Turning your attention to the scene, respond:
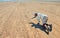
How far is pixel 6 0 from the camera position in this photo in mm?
19703

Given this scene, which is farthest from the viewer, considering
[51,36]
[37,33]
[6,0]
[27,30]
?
[6,0]

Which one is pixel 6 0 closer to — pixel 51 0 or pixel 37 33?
pixel 51 0

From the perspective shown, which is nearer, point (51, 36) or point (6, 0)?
point (51, 36)

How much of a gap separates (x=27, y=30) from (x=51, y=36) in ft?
3.34

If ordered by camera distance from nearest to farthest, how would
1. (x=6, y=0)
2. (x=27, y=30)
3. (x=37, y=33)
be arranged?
(x=37, y=33) → (x=27, y=30) → (x=6, y=0)

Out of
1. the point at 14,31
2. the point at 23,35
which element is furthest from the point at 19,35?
the point at 14,31

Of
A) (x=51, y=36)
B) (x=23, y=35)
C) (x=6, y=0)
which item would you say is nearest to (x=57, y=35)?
(x=51, y=36)

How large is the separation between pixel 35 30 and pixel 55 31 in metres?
0.59

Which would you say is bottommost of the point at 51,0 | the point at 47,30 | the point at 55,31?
the point at 51,0

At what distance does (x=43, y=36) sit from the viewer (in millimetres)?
4559

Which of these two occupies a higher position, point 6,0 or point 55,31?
point 55,31

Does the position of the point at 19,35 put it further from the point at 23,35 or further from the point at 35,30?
the point at 35,30

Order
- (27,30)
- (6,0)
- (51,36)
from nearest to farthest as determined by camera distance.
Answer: (51,36) → (27,30) → (6,0)

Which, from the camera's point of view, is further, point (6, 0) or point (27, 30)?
point (6, 0)
